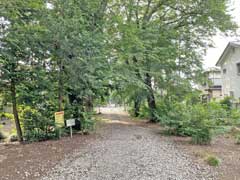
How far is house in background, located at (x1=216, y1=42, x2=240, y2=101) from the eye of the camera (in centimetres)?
2083

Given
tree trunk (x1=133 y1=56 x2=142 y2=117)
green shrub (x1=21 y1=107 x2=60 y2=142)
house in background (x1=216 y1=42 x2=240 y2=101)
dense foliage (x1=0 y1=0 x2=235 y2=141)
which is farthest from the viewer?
house in background (x1=216 y1=42 x2=240 y2=101)

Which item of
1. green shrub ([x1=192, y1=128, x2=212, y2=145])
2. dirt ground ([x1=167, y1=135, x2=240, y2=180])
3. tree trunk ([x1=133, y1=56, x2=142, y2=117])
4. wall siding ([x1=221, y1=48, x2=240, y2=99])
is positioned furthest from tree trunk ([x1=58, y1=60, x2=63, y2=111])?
wall siding ([x1=221, y1=48, x2=240, y2=99])

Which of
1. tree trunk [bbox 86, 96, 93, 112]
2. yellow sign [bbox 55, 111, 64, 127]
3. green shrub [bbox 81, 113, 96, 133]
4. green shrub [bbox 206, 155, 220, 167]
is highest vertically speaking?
tree trunk [bbox 86, 96, 93, 112]

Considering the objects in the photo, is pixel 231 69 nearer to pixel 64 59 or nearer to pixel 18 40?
pixel 64 59

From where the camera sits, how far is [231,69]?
21.9 m

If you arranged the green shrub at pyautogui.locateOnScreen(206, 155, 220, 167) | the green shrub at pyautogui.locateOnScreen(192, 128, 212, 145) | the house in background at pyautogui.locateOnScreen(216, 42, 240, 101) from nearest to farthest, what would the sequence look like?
the green shrub at pyautogui.locateOnScreen(206, 155, 220, 167), the green shrub at pyautogui.locateOnScreen(192, 128, 212, 145), the house in background at pyautogui.locateOnScreen(216, 42, 240, 101)

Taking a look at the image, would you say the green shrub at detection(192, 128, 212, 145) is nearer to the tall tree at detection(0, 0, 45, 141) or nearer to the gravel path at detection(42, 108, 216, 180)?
the gravel path at detection(42, 108, 216, 180)

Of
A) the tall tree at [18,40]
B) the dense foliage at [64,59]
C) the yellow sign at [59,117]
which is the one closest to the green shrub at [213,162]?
the dense foliage at [64,59]

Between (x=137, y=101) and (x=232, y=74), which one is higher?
(x=232, y=74)

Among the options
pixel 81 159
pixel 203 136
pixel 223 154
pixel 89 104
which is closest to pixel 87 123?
pixel 89 104

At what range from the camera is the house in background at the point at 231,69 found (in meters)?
20.8

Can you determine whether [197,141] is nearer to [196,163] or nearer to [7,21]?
[196,163]

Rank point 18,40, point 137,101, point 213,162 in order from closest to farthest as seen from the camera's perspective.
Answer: point 213,162, point 18,40, point 137,101

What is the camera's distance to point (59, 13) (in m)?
9.05
